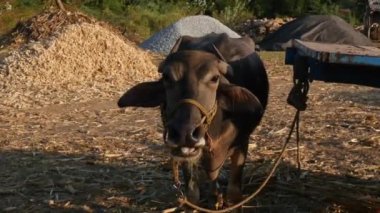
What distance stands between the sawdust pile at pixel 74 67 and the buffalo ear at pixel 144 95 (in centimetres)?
629

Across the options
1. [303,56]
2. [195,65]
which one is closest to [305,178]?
[303,56]

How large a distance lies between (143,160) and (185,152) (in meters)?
2.94

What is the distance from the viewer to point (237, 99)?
4859 millimetres

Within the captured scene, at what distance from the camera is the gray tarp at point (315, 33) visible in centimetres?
A: 2050

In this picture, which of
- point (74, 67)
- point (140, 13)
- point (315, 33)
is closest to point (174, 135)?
point (74, 67)

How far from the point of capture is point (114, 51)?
13.3m

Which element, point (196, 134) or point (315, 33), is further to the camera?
point (315, 33)

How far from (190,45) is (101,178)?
150 cm

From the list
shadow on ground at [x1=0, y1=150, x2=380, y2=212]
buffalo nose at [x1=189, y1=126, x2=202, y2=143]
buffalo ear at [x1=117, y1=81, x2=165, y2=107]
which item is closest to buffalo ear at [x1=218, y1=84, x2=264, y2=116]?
buffalo ear at [x1=117, y1=81, x2=165, y2=107]

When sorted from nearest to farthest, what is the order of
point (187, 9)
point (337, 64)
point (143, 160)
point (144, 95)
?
point (337, 64) → point (144, 95) → point (143, 160) → point (187, 9)

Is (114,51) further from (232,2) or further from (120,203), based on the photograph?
(232,2)

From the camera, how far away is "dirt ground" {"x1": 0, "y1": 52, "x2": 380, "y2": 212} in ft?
19.0

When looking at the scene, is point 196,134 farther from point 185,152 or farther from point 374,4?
point 374,4

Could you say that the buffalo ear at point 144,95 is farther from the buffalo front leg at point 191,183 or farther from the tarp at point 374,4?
the tarp at point 374,4
